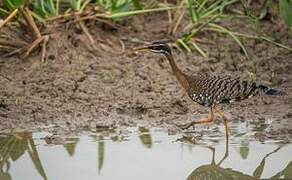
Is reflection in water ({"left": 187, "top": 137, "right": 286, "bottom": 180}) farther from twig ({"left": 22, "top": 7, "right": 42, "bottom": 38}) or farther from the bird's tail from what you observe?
twig ({"left": 22, "top": 7, "right": 42, "bottom": 38})

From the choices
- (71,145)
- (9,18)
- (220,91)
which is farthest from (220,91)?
(9,18)

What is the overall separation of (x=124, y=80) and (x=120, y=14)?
913 mm

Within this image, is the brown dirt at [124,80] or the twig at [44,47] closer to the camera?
the brown dirt at [124,80]

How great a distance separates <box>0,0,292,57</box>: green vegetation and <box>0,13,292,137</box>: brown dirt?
0.40ft

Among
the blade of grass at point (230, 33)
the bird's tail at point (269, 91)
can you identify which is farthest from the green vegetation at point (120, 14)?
the bird's tail at point (269, 91)

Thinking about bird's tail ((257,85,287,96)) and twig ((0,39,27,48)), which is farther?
twig ((0,39,27,48))

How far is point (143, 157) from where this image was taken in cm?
660

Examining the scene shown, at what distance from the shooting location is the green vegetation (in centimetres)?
864

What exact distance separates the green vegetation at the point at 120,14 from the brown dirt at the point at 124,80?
0.40 feet

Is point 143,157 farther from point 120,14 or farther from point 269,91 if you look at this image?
point 120,14

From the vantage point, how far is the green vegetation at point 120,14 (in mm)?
8641

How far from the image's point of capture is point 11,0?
26.9 feet

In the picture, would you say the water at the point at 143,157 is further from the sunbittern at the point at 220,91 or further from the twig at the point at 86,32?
the twig at the point at 86,32

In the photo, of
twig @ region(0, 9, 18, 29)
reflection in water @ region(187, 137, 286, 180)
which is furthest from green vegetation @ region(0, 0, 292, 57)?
reflection in water @ region(187, 137, 286, 180)
